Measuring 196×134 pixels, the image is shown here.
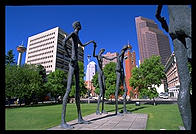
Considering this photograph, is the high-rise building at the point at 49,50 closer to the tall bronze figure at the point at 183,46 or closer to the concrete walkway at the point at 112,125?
the concrete walkway at the point at 112,125

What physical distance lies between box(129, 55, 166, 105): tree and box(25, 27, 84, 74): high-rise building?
5267 cm

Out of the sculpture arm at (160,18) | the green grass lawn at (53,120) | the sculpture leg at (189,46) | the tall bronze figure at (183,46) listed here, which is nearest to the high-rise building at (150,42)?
the green grass lawn at (53,120)

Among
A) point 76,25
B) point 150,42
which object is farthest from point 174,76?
point 150,42

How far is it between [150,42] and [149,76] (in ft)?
460

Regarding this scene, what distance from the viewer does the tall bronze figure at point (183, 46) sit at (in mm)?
2588

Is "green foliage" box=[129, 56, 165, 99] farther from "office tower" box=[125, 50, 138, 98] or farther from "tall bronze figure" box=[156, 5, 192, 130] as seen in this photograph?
"office tower" box=[125, 50, 138, 98]

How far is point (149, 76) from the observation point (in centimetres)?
2088

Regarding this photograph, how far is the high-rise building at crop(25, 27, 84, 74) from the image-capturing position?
69938 millimetres

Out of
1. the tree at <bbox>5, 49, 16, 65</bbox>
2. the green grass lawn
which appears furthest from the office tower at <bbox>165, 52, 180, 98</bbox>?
the tree at <bbox>5, 49, 16, 65</bbox>

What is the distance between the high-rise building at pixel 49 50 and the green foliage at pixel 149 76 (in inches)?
2074

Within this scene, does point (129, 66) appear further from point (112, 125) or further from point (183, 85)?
point (183, 85)

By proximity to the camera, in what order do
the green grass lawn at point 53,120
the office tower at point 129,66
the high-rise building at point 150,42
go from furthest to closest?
1. the high-rise building at point 150,42
2. the office tower at point 129,66
3. the green grass lawn at point 53,120

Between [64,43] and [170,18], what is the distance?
3.91 meters
